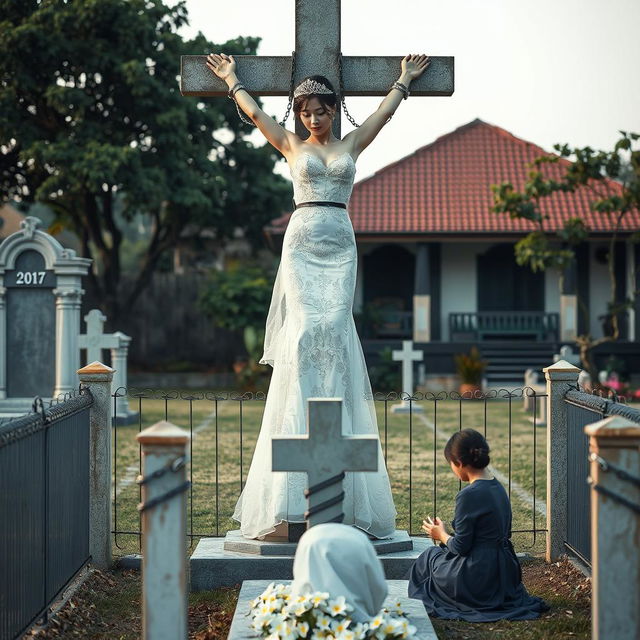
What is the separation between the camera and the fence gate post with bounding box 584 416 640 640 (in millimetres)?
4105

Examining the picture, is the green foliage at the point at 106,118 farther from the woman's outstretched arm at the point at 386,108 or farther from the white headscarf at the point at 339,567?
the white headscarf at the point at 339,567

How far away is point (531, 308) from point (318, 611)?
24708mm

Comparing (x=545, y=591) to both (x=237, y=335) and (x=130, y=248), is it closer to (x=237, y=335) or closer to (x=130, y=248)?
(x=237, y=335)

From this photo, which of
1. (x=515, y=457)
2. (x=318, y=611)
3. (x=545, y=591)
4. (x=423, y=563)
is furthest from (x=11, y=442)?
(x=515, y=457)

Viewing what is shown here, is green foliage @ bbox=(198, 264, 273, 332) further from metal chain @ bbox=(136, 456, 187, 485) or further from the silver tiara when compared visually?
metal chain @ bbox=(136, 456, 187, 485)

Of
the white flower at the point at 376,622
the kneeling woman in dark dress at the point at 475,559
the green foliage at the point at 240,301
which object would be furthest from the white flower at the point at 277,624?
the green foliage at the point at 240,301

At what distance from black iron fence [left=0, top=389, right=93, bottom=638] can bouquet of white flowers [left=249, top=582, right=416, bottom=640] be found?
127 centimetres

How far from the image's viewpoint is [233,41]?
25562 millimetres

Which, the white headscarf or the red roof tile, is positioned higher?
the red roof tile

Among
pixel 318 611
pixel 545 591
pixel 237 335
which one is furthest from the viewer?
pixel 237 335

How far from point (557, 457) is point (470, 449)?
79.3 inches

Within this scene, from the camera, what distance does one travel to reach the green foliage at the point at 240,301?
2638 cm

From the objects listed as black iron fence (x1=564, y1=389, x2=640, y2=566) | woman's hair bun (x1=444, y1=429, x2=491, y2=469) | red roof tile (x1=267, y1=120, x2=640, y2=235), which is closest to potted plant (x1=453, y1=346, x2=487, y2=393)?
red roof tile (x1=267, y1=120, x2=640, y2=235)

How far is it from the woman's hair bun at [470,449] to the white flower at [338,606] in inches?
61.2
